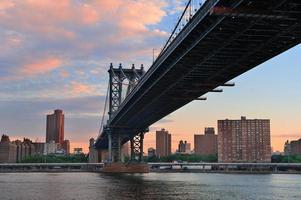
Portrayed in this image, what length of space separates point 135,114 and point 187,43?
153 ft

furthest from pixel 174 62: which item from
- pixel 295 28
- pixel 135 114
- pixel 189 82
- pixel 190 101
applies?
pixel 135 114

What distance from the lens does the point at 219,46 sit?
4041 cm

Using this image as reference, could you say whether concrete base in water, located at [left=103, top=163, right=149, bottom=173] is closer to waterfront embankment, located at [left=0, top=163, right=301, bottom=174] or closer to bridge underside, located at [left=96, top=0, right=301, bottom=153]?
waterfront embankment, located at [left=0, top=163, right=301, bottom=174]

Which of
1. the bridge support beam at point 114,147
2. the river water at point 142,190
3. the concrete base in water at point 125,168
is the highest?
the bridge support beam at point 114,147

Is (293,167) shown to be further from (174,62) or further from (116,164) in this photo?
(174,62)

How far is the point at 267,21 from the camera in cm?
3459

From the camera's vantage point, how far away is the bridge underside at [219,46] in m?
31.9

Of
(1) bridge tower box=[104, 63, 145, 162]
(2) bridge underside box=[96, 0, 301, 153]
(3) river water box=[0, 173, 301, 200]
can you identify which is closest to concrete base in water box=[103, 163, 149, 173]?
(1) bridge tower box=[104, 63, 145, 162]

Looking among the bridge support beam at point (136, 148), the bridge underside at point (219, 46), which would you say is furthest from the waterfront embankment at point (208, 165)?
the bridge underside at point (219, 46)

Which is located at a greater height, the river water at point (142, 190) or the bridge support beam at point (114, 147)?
the bridge support beam at point (114, 147)

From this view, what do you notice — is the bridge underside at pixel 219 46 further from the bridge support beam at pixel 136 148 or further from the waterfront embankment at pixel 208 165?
the waterfront embankment at pixel 208 165

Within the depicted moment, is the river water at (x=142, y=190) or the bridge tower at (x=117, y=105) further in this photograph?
the bridge tower at (x=117, y=105)

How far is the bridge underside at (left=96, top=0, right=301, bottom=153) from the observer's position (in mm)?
31859

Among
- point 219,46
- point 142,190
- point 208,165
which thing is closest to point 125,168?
point 142,190
